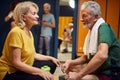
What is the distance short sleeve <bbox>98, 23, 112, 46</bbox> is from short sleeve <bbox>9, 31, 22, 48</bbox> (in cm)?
66

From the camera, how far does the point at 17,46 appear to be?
214 cm

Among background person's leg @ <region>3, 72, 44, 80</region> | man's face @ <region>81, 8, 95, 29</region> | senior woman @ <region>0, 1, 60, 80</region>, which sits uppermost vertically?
man's face @ <region>81, 8, 95, 29</region>

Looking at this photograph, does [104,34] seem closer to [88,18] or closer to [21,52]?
[88,18]

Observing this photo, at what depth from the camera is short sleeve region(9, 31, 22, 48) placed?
84.5 inches

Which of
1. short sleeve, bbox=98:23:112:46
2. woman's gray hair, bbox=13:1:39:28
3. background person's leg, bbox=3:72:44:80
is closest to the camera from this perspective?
Result: short sleeve, bbox=98:23:112:46

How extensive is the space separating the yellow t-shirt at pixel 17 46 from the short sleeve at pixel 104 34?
629mm

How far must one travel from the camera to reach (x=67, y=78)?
2090mm

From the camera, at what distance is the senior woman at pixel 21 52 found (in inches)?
84.4

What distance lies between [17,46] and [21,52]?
0.29ft

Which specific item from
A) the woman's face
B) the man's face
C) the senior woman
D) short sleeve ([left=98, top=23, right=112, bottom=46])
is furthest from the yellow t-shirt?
short sleeve ([left=98, top=23, right=112, bottom=46])

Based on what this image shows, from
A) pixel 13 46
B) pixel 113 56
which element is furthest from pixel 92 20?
pixel 13 46

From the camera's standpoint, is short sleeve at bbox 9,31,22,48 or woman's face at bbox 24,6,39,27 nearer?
short sleeve at bbox 9,31,22,48

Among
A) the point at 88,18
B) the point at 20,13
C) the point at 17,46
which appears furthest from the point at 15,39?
the point at 88,18

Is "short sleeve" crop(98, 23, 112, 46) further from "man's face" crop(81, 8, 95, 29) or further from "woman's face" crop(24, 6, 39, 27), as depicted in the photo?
"woman's face" crop(24, 6, 39, 27)
